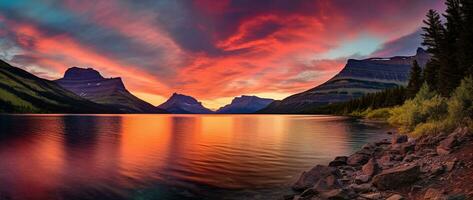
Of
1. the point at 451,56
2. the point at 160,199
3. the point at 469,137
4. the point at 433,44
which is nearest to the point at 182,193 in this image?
the point at 160,199

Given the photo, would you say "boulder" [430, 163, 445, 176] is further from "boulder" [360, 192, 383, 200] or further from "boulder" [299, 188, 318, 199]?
"boulder" [299, 188, 318, 199]

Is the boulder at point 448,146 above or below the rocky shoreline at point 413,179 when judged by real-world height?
above

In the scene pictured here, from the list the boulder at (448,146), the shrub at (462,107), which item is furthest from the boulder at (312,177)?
the shrub at (462,107)

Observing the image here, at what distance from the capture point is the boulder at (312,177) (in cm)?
2183

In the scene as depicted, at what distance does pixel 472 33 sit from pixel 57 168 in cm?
6356

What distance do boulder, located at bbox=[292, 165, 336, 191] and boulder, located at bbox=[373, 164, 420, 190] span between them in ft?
14.9

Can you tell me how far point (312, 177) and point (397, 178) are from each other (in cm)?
609

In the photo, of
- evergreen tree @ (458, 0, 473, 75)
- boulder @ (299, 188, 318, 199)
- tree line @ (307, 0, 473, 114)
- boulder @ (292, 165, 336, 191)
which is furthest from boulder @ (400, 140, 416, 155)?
evergreen tree @ (458, 0, 473, 75)

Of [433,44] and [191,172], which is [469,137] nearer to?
[191,172]

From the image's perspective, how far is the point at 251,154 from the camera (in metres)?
41.3

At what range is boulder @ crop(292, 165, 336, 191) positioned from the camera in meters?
21.8

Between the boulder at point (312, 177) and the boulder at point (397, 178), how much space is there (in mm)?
4546

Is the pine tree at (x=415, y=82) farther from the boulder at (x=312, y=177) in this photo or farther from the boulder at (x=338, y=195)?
the boulder at (x=338, y=195)

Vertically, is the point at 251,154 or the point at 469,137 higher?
the point at 469,137
